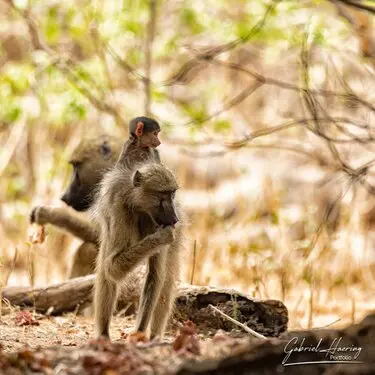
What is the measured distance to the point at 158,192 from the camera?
4555 mm

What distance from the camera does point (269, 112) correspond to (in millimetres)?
13398

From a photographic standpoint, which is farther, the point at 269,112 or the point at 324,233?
the point at 269,112

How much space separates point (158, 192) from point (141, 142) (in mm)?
948

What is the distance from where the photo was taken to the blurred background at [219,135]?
24.9ft

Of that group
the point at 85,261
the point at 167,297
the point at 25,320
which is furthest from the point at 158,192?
the point at 85,261

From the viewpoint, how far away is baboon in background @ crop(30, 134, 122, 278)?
6.61 m

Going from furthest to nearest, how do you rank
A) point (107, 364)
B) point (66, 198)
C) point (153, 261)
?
point (66, 198) < point (153, 261) < point (107, 364)

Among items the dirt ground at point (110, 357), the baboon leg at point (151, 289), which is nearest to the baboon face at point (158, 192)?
the baboon leg at point (151, 289)

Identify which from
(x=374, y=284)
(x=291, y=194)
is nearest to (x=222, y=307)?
(x=374, y=284)

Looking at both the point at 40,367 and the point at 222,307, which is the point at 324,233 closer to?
the point at 222,307

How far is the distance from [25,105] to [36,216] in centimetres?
263

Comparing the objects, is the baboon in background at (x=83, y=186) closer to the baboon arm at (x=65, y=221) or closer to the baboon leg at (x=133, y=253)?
the baboon arm at (x=65, y=221)
